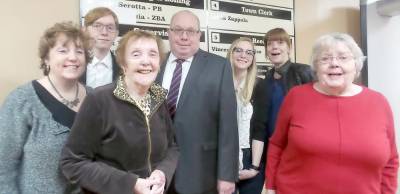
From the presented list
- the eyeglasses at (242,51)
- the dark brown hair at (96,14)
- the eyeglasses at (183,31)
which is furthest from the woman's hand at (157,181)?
the eyeglasses at (242,51)

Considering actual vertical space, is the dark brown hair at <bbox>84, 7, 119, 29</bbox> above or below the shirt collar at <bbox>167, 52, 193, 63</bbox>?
above

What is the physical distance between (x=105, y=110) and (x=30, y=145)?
0.37m

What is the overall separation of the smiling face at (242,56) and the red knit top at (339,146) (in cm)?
66

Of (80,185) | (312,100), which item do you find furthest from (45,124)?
(312,100)

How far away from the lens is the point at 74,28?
162 centimetres

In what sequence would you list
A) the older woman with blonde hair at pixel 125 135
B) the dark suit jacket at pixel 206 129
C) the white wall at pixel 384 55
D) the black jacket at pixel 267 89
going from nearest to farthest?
the older woman with blonde hair at pixel 125 135 < the dark suit jacket at pixel 206 129 < the black jacket at pixel 267 89 < the white wall at pixel 384 55

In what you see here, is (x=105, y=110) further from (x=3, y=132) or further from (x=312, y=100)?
(x=312, y=100)

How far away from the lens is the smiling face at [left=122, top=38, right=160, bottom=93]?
4.70 feet

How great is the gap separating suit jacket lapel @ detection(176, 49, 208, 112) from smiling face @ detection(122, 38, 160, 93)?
39 centimetres

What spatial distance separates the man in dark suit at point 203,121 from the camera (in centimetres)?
185

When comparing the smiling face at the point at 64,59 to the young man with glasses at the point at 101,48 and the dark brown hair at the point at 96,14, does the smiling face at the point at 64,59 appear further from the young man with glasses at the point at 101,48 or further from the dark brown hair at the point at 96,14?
the dark brown hair at the point at 96,14

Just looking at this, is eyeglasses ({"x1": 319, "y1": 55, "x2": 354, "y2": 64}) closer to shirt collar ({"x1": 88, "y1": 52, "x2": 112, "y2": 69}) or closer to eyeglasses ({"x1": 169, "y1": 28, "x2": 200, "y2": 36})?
eyeglasses ({"x1": 169, "y1": 28, "x2": 200, "y2": 36})

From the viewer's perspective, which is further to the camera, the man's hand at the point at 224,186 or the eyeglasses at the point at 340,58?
the man's hand at the point at 224,186

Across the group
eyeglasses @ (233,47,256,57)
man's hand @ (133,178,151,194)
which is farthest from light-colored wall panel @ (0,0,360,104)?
man's hand @ (133,178,151,194)
